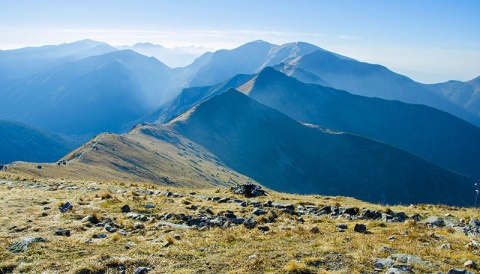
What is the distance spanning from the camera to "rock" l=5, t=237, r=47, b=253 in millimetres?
15504

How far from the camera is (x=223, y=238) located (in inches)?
701

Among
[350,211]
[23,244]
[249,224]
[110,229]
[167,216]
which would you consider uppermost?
[350,211]

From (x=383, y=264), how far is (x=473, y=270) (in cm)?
322

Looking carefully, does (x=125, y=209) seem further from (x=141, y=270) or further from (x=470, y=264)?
(x=470, y=264)

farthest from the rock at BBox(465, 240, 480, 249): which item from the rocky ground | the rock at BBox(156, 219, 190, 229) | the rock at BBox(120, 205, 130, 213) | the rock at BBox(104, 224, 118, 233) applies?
the rock at BBox(120, 205, 130, 213)

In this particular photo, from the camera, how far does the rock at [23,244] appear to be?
1550 cm

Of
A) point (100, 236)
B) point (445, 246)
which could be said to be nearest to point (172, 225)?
point (100, 236)

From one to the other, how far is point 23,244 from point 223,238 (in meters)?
9.37

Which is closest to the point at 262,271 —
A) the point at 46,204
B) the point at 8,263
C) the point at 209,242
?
the point at 209,242

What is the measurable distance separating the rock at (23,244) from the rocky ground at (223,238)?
0.13ft

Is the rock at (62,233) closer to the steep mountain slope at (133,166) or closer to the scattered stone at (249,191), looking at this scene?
the scattered stone at (249,191)

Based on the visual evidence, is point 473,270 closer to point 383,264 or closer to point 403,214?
point 383,264

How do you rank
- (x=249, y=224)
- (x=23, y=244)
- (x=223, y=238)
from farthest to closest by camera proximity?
(x=249, y=224), (x=223, y=238), (x=23, y=244)

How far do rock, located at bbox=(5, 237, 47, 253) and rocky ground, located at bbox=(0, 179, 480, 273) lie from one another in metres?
0.04
